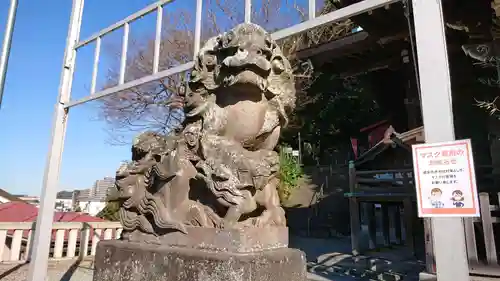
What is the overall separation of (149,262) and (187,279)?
13.8 inches

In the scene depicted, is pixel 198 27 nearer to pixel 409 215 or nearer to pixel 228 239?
pixel 228 239

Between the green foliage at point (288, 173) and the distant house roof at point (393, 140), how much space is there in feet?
16.6

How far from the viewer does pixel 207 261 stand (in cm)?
197

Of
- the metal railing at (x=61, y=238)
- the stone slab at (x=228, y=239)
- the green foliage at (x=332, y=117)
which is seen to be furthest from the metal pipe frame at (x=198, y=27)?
the green foliage at (x=332, y=117)

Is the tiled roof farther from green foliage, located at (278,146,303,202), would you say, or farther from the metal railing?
green foliage, located at (278,146,303,202)

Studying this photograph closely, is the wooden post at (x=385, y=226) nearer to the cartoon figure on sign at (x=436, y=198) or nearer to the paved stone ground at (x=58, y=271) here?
the paved stone ground at (x=58, y=271)

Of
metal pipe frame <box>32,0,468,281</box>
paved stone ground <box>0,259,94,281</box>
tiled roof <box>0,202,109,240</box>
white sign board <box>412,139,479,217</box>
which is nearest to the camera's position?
white sign board <box>412,139,479,217</box>

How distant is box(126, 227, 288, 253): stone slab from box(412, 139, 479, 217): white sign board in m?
0.88

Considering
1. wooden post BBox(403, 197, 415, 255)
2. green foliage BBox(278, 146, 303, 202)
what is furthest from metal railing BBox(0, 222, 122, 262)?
green foliage BBox(278, 146, 303, 202)

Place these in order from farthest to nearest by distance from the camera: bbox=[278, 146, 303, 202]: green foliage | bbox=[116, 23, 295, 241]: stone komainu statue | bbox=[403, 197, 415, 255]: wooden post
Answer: bbox=[278, 146, 303, 202]: green foliage → bbox=[403, 197, 415, 255]: wooden post → bbox=[116, 23, 295, 241]: stone komainu statue

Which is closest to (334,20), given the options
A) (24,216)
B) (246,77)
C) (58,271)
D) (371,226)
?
(246,77)

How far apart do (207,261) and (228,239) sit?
0.54 feet

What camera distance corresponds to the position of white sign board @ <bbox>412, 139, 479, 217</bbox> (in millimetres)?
1763

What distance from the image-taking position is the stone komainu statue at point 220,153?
2.23 meters
